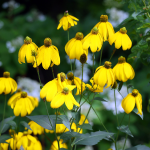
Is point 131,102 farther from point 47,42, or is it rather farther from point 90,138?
point 47,42

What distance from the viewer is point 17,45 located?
1.97 metres

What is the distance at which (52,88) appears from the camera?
0.50m

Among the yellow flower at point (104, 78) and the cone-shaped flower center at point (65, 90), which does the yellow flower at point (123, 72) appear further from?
the cone-shaped flower center at point (65, 90)

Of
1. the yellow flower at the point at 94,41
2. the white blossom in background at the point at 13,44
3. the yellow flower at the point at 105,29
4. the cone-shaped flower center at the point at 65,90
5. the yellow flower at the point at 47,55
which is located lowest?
the cone-shaped flower center at the point at 65,90

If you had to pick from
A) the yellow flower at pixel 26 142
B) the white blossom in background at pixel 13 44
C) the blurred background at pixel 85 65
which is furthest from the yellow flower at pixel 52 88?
the white blossom in background at pixel 13 44

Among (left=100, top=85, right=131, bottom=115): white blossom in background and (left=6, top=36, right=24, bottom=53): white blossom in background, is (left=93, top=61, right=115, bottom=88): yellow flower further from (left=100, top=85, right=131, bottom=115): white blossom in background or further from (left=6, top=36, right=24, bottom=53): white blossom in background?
(left=6, top=36, right=24, bottom=53): white blossom in background

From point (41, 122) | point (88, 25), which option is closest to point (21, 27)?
point (88, 25)

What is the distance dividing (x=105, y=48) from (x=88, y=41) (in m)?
1.77

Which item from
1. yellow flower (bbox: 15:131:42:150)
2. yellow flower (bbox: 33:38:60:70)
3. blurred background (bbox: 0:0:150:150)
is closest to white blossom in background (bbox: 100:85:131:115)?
blurred background (bbox: 0:0:150:150)

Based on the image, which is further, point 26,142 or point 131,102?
point 26,142

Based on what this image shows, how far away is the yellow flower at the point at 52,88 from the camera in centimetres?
48

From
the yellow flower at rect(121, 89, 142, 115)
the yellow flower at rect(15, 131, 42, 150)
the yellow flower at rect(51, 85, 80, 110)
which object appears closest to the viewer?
the yellow flower at rect(51, 85, 80, 110)

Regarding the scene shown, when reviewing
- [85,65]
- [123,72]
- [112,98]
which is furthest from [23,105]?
[85,65]

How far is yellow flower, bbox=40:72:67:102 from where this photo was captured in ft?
1.59
